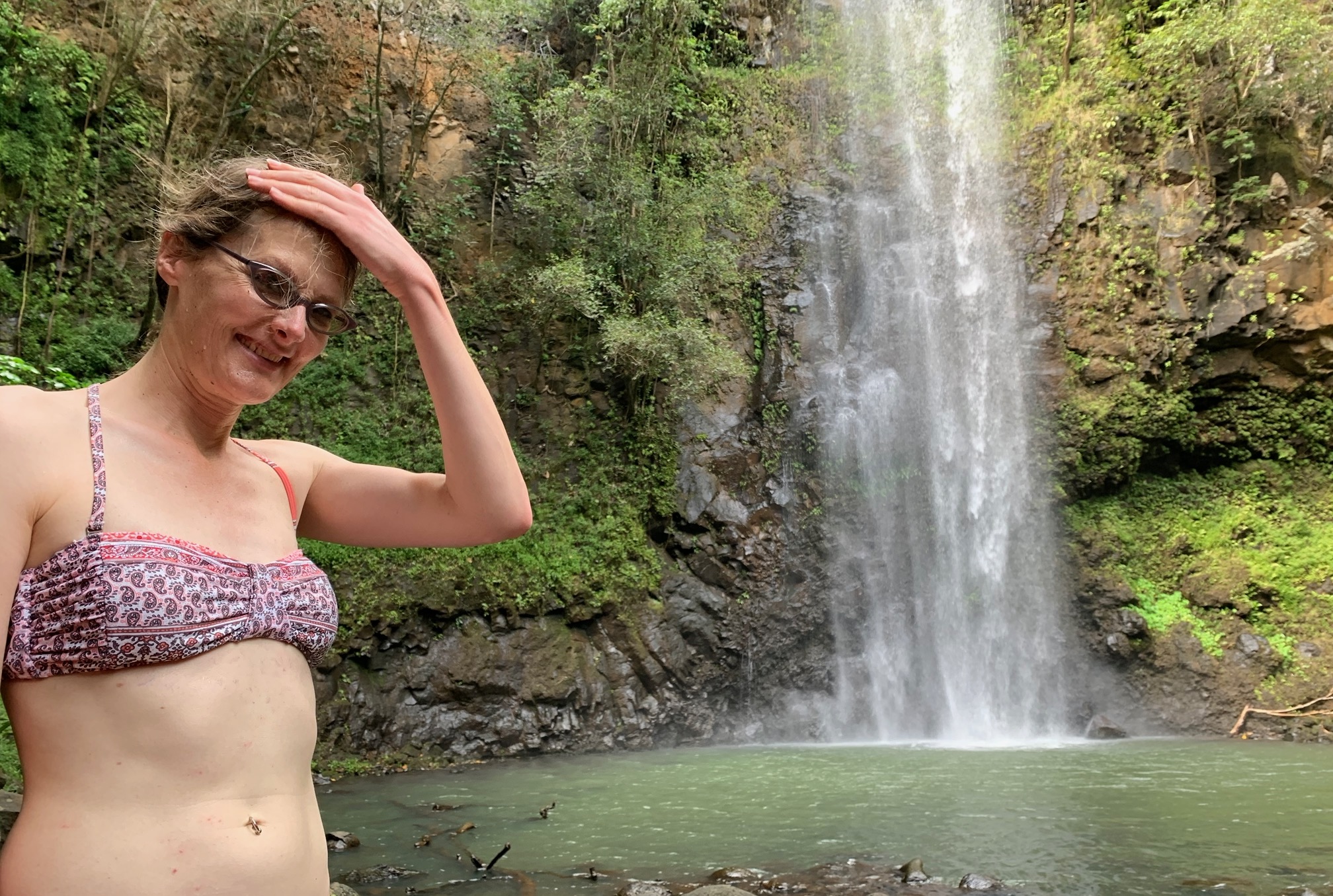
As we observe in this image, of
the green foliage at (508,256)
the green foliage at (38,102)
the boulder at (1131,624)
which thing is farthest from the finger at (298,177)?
the boulder at (1131,624)

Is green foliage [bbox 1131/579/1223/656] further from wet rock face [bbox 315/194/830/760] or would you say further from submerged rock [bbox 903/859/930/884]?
submerged rock [bbox 903/859/930/884]

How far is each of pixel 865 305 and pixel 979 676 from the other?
6.31 m

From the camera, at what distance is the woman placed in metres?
1.02

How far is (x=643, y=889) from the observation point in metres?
4.88

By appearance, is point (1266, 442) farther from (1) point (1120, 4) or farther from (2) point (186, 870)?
(2) point (186, 870)

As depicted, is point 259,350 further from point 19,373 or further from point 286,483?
point 19,373

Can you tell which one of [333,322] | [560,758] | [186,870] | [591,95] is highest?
Answer: [591,95]

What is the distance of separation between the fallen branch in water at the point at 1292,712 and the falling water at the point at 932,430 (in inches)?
82.0

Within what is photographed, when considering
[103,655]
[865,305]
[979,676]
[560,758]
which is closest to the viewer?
[103,655]

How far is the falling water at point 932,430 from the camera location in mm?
12609

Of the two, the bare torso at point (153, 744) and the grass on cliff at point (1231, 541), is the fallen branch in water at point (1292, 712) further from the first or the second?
the bare torso at point (153, 744)

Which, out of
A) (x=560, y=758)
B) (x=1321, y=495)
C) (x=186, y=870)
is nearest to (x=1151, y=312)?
(x=1321, y=495)

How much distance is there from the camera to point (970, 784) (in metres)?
8.02

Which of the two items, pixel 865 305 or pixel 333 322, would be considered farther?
pixel 865 305
